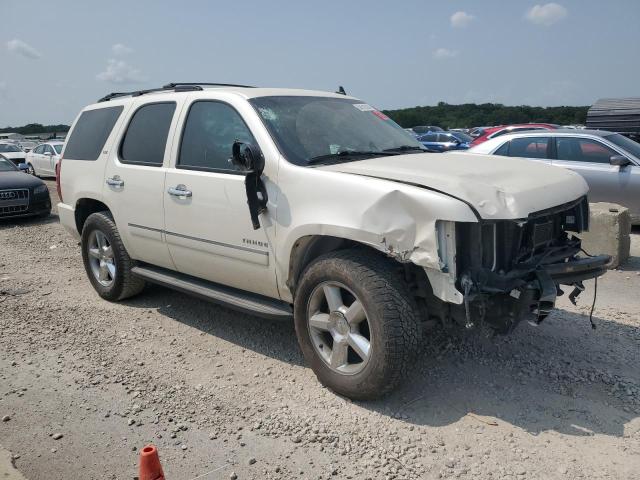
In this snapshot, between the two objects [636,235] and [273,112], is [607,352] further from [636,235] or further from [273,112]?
[636,235]

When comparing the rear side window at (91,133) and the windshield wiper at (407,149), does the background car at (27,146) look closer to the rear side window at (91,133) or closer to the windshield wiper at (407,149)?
the rear side window at (91,133)

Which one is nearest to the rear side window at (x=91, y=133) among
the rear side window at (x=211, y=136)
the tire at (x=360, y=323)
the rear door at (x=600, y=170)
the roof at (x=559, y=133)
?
the rear side window at (x=211, y=136)

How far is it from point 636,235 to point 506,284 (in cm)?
640

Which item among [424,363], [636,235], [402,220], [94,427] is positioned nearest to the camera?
[402,220]

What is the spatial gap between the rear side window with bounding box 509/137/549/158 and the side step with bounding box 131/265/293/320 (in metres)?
5.80

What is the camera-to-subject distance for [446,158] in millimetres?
4066

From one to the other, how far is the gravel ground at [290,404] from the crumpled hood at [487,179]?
1.25 metres

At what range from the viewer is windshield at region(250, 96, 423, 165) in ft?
12.7

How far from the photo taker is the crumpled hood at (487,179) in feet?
10.1

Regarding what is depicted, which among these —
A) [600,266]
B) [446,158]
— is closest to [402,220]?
[446,158]

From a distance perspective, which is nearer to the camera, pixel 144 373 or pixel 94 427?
pixel 94 427

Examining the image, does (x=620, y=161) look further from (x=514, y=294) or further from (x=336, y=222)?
(x=336, y=222)

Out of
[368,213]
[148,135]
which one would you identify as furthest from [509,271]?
[148,135]

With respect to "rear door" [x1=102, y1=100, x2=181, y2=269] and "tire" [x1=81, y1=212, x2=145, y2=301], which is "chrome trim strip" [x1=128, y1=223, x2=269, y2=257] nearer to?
"rear door" [x1=102, y1=100, x2=181, y2=269]
